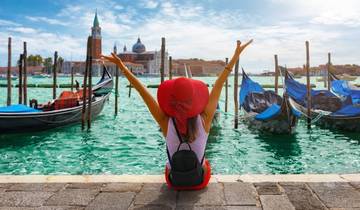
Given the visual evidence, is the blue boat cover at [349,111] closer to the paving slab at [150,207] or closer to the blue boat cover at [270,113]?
the blue boat cover at [270,113]

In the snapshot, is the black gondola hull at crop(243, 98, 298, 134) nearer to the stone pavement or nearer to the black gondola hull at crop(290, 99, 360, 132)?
the black gondola hull at crop(290, 99, 360, 132)

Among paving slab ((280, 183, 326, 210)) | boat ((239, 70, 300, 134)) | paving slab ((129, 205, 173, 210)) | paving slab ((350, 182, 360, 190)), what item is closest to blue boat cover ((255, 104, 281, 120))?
boat ((239, 70, 300, 134))

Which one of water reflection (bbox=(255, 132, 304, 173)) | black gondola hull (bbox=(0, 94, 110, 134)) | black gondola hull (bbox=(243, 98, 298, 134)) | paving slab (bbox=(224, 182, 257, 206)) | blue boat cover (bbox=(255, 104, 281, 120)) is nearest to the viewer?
paving slab (bbox=(224, 182, 257, 206))

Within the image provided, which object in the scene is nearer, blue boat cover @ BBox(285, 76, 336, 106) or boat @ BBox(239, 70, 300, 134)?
boat @ BBox(239, 70, 300, 134)

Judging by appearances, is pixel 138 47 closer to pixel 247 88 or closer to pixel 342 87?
pixel 247 88

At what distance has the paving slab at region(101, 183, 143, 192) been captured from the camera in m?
2.68

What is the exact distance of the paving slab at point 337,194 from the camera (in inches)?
95.4

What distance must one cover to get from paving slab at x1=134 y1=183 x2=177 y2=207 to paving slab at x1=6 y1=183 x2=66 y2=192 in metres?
0.62

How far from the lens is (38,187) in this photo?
2.74 meters

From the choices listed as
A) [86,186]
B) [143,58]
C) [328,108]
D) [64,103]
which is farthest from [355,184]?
[143,58]

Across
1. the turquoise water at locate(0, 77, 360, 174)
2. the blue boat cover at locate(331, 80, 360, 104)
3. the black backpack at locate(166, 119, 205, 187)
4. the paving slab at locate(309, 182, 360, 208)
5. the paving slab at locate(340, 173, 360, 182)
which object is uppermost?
the blue boat cover at locate(331, 80, 360, 104)

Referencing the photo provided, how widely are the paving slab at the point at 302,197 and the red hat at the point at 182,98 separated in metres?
0.85

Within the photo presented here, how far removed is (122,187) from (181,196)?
470 mm

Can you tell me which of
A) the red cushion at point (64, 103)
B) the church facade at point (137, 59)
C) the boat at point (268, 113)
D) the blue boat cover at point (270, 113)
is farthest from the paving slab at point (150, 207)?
the church facade at point (137, 59)
